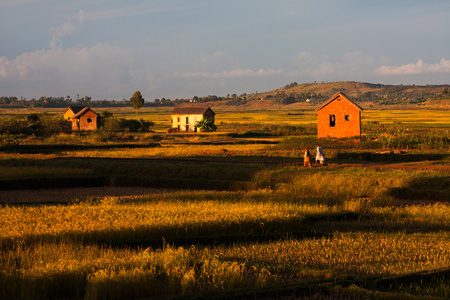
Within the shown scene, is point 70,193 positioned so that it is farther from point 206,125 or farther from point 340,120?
point 206,125

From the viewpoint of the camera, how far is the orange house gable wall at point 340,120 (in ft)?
188

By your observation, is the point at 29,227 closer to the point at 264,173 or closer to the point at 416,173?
the point at 264,173

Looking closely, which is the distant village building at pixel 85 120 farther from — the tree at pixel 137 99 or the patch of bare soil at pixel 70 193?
the patch of bare soil at pixel 70 193

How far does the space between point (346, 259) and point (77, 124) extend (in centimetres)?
8850

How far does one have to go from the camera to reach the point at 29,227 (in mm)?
14797

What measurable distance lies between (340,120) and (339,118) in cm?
23

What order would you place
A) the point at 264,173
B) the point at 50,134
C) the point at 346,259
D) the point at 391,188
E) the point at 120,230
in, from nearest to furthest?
the point at 346,259
the point at 120,230
the point at 391,188
the point at 264,173
the point at 50,134

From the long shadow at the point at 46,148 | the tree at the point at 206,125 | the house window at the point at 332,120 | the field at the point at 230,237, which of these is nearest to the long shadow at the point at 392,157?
the field at the point at 230,237

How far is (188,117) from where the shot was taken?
97.4 metres

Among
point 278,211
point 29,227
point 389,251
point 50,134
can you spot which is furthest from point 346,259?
point 50,134

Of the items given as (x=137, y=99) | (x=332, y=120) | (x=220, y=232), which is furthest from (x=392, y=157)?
(x=137, y=99)

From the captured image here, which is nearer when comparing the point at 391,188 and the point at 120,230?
the point at 120,230

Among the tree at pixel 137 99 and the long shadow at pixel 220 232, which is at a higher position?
the tree at pixel 137 99

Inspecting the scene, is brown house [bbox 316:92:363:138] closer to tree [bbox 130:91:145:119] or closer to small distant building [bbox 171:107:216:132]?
small distant building [bbox 171:107:216:132]
